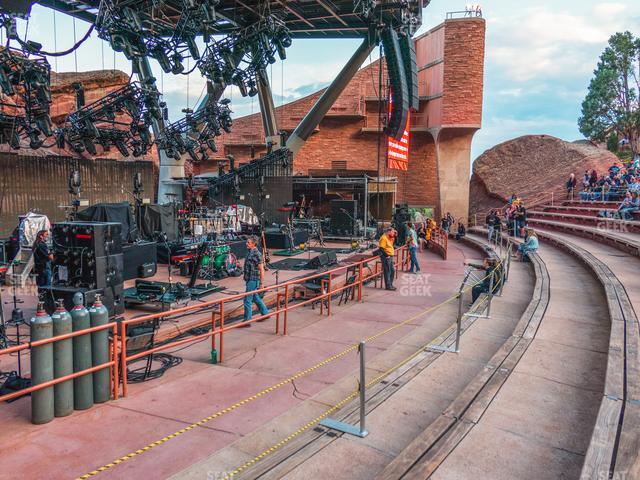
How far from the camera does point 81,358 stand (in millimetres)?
6250

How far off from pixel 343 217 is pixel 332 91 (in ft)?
36.5

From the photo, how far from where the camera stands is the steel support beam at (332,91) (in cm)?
3347

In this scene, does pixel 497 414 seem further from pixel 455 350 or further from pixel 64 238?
pixel 64 238

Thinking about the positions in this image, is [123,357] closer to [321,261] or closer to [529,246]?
[321,261]

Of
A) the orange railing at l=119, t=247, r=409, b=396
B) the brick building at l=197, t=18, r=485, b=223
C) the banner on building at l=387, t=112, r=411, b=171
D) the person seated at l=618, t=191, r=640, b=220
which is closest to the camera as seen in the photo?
the orange railing at l=119, t=247, r=409, b=396

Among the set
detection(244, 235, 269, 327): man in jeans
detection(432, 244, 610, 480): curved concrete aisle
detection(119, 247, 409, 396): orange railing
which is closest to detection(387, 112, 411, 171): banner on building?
detection(119, 247, 409, 396): orange railing

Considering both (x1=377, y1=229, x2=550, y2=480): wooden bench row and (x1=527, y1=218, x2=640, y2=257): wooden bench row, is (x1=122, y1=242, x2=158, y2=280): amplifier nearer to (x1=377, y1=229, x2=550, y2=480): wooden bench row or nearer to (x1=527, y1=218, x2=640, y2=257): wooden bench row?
(x1=377, y1=229, x2=550, y2=480): wooden bench row

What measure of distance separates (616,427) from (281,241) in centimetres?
1998

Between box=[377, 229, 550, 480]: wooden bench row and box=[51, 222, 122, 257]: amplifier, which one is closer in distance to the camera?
box=[377, 229, 550, 480]: wooden bench row

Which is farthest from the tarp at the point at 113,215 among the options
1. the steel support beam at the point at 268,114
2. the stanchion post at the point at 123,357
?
the steel support beam at the point at 268,114

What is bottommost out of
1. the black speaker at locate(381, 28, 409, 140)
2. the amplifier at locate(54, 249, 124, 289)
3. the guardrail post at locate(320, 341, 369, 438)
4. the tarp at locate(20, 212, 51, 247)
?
the guardrail post at locate(320, 341, 369, 438)

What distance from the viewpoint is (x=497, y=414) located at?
5.29 metres

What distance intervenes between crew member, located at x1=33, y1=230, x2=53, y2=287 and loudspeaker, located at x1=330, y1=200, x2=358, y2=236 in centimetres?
1743

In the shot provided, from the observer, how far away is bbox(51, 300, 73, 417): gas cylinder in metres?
6.00
